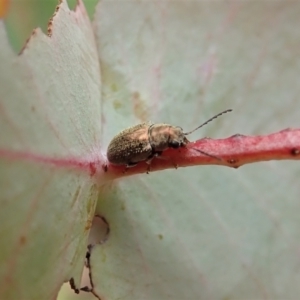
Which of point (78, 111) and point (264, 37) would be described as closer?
point (78, 111)

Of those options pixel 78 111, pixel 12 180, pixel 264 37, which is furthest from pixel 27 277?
pixel 264 37

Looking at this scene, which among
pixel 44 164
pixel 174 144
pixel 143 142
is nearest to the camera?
pixel 44 164

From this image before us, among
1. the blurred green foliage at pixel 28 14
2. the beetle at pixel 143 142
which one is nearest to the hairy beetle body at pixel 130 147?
the beetle at pixel 143 142

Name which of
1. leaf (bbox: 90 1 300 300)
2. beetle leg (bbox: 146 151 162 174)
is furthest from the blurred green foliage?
beetle leg (bbox: 146 151 162 174)

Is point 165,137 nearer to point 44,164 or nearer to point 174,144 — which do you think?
point 174,144

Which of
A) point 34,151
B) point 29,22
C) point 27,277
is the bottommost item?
point 27,277

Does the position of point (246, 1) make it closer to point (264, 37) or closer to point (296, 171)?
point (264, 37)

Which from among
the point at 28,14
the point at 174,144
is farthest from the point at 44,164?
the point at 28,14
